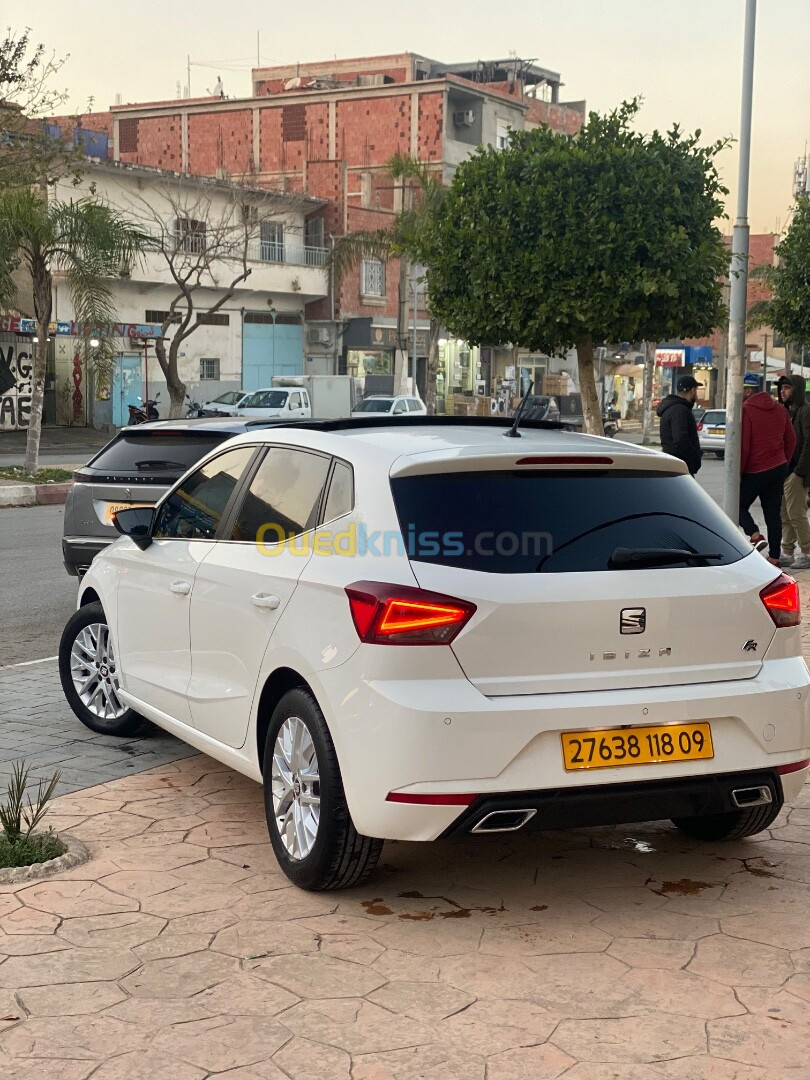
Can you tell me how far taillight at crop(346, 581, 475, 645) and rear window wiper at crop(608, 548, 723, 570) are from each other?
22.7 inches

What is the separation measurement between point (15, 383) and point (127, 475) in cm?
3469

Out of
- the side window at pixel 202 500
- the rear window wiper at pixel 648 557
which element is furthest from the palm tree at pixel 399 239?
the rear window wiper at pixel 648 557

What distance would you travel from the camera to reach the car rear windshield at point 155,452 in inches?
379

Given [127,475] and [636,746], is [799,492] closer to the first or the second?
[127,475]

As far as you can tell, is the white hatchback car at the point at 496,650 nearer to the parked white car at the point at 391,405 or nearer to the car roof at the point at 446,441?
the car roof at the point at 446,441

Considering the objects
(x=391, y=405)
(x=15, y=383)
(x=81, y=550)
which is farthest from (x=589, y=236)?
(x=15, y=383)

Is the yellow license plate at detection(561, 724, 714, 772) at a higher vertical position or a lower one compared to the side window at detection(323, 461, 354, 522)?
lower

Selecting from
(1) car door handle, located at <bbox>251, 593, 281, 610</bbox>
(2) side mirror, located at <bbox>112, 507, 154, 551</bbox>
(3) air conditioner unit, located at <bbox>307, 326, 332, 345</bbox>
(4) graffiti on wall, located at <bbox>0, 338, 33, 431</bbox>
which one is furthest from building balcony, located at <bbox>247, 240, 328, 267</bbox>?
(1) car door handle, located at <bbox>251, 593, 281, 610</bbox>

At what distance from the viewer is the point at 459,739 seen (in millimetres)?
4246

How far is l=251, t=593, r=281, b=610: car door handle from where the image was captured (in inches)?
194

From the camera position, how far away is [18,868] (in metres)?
4.91

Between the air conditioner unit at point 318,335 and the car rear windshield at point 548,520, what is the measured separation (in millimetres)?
52074

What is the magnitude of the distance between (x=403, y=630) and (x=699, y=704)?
1018mm

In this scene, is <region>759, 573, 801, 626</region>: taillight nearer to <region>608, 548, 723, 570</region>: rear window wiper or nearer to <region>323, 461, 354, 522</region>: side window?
<region>608, 548, 723, 570</region>: rear window wiper
